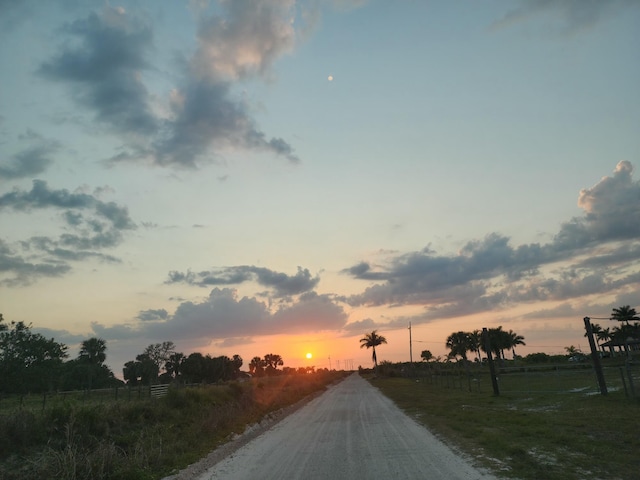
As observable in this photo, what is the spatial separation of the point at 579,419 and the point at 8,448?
60.0ft

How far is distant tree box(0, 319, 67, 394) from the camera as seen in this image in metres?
44.6

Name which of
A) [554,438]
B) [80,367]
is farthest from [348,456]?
[80,367]

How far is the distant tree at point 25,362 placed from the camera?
146 ft

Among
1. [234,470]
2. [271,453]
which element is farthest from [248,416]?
[234,470]

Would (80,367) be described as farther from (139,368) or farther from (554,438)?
(554,438)

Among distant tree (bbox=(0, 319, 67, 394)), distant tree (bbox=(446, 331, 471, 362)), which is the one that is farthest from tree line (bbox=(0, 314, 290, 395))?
distant tree (bbox=(446, 331, 471, 362))

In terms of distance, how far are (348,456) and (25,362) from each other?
4956 centimetres

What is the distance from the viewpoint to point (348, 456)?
1175 centimetres

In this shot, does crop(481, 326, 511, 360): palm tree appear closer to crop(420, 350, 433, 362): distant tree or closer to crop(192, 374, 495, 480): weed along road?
crop(420, 350, 433, 362): distant tree

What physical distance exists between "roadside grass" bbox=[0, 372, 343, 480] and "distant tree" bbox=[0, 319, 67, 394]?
3259cm

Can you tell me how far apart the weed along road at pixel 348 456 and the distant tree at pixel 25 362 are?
38.9m

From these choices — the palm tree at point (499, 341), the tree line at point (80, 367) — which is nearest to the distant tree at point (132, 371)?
the tree line at point (80, 367)

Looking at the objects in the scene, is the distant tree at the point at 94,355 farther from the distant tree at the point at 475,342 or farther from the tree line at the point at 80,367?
the distant tree at the point at 475,342

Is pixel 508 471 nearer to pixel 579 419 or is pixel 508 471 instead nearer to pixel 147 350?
pixel 579 419
